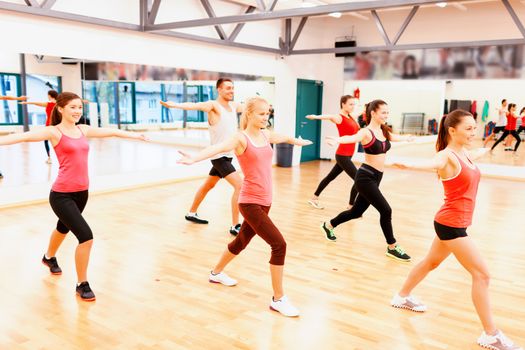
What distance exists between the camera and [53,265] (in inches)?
152

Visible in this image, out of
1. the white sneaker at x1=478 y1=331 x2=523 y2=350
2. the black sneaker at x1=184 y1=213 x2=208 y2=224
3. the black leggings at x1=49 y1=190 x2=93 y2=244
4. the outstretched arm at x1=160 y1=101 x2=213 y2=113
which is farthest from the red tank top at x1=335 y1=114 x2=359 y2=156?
the black leggings at x1=49 y1=190 x2=93 y2=244

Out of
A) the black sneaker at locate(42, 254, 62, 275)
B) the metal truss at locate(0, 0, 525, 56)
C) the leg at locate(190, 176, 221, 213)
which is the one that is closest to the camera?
the black sneaker at locate(42, 254, 62, 275)

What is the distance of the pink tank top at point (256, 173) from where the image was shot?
304 cm

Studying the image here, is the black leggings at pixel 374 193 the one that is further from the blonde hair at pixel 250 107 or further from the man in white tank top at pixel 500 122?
the man in white tank top at pixel 500 122

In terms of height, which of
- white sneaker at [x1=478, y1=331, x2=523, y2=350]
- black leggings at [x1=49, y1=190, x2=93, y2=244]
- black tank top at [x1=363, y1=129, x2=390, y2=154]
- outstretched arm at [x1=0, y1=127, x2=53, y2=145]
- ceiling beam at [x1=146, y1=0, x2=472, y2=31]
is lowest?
white sneaker at [x1=478, y1=331, x2=523, y2=350]

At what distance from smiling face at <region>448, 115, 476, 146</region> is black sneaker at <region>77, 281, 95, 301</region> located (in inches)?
103

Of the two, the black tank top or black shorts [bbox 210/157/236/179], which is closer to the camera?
the black tank top

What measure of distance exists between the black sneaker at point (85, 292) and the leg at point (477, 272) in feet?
7.92

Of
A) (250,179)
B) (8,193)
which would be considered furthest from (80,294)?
(8,193)

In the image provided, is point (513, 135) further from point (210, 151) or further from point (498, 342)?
point (210, 151)

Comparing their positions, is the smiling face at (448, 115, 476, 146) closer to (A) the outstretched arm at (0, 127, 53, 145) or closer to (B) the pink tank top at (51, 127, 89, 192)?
(B) the pink tank top at (51, 127, 89, 192)

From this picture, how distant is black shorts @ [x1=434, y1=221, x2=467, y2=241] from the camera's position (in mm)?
2695

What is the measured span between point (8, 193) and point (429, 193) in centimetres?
621

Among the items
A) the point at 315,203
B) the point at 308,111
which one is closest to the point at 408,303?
the point at 315,203
